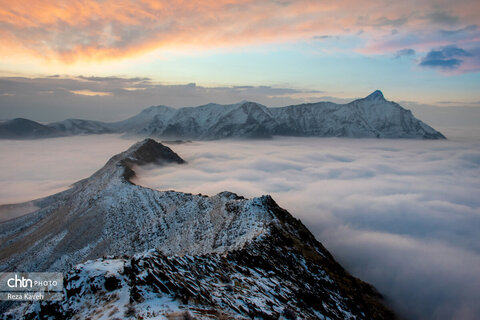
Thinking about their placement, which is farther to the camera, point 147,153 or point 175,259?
point 147,153

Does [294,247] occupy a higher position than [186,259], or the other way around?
[186,259]

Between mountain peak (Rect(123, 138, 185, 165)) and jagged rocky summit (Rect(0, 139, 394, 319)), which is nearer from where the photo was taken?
jagged rocky summit (Rect(0, 139, 394, 319))

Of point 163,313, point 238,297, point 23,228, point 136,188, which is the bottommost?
point 23,228

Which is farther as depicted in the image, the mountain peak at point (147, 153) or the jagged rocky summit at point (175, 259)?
the mountain peak at point (147, 153)

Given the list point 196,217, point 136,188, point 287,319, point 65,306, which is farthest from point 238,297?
point 136,188

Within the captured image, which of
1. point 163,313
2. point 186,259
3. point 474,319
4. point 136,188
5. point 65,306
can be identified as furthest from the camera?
point 136,188

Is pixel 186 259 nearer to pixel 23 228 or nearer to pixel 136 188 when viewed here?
pixel 136 188

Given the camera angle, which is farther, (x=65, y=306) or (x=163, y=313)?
(x=65, y=306)

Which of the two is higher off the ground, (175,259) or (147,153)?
(175,259)
